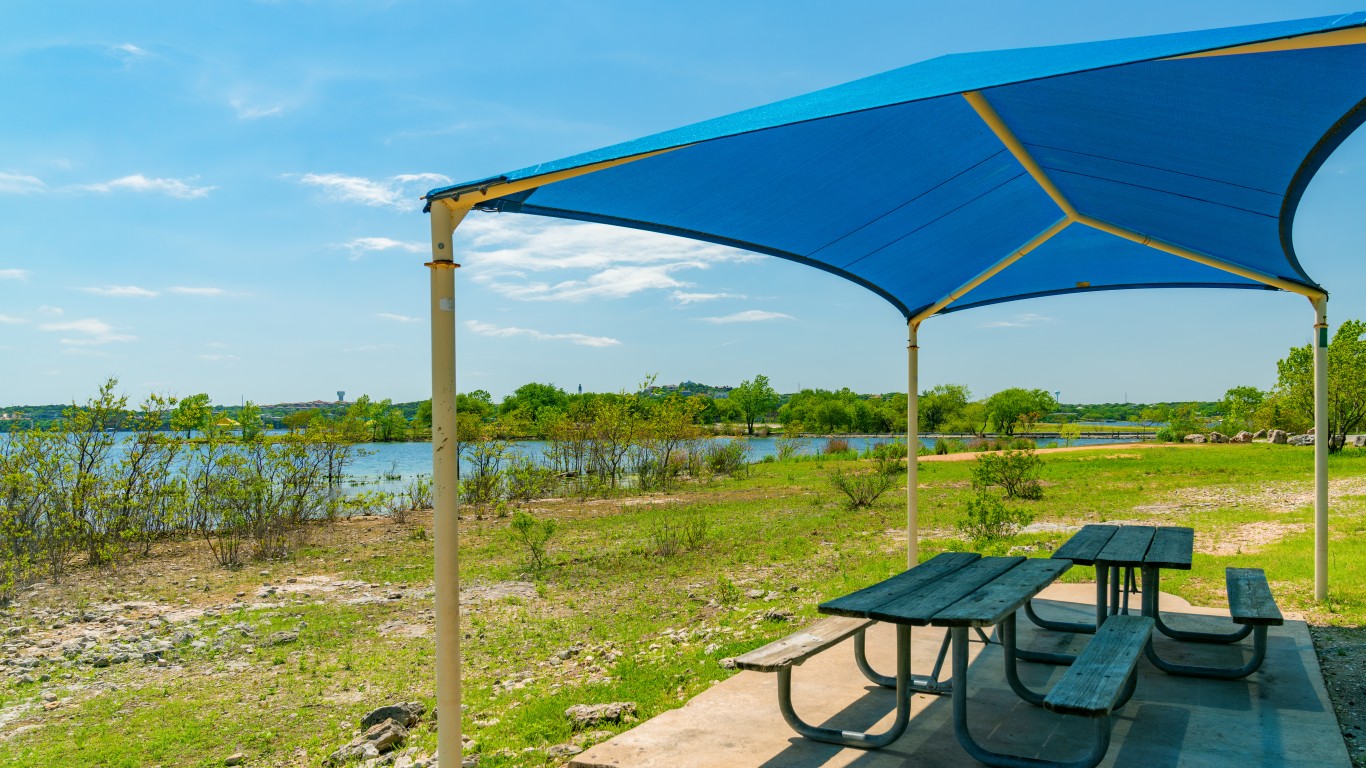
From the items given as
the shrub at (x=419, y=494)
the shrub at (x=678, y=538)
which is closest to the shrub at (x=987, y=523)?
the shrub at (x=678, y=538)

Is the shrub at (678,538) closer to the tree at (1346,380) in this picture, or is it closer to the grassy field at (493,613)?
the grassy field at (493,613)

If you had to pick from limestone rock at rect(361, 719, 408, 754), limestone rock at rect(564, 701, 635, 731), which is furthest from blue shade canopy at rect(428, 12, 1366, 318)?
limestone rock at rect(361, 719, 408, 754)

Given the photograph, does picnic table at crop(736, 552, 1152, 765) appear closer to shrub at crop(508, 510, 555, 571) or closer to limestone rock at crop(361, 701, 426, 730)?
limestone rock at crop(361, 701, 426, 730)

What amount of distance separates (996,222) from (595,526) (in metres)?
8.19

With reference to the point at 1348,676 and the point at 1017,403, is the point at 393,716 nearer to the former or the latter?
the point at 1348,676

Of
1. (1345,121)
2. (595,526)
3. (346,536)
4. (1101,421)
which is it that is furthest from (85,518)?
(1101,421)

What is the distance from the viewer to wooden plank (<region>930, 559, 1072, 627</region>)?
2623mm

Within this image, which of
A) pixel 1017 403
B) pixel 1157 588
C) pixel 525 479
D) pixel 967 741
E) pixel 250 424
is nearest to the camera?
pixel 967 741

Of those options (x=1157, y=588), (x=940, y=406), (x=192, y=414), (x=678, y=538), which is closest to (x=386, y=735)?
(x=1157, y=588)

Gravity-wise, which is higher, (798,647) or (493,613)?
(798,647)

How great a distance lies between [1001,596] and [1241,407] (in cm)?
4367

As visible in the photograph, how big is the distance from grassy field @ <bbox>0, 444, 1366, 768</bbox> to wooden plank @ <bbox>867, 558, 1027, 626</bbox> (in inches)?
54.7

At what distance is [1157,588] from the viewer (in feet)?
13.3

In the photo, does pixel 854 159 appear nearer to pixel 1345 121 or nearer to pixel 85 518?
pixel 1345 121
